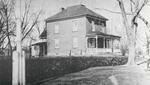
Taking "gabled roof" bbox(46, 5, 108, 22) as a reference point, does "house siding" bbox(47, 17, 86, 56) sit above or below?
below

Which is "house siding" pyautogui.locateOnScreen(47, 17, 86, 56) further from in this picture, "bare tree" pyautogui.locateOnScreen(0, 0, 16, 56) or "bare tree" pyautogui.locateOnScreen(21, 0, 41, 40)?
"bare tree" pyautogui.locateOnScreen(0, 0, 16, 56)

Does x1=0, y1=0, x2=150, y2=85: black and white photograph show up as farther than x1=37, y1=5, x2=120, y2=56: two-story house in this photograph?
No

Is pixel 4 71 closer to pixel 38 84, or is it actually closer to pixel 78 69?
pixel 38 84

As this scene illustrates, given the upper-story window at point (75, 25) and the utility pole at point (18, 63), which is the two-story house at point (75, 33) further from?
the utility pole at point (18, 63)

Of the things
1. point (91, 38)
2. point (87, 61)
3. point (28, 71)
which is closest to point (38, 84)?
point (28, 71)

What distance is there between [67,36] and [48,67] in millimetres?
14467

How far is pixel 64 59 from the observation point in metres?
8.27

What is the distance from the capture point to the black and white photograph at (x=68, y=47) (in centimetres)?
518

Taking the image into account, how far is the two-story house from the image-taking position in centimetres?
2067

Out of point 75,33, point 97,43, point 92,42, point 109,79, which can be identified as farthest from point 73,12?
point 109,79

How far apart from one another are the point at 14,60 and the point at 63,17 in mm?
18719

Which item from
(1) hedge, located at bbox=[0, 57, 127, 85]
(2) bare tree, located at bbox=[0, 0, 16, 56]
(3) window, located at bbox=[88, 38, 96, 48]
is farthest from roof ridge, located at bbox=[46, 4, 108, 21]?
(2) bare tree, located at bbox=[0, 0, 16, 56]

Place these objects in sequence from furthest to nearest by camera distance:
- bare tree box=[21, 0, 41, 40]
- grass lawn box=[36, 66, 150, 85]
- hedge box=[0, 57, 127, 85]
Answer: bare tree box=[21, 0, 41, 40]
grass lawn box=[36, 66, 150, 85]
hedge box=[0, 57, 127, 85]

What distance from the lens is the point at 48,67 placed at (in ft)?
24.2
